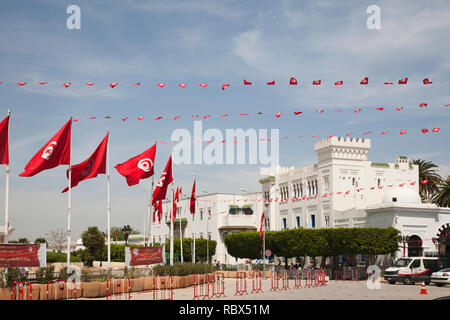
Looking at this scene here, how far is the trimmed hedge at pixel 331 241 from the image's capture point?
1909 inches

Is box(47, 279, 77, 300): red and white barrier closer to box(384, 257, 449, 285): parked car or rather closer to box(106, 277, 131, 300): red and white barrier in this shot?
box(106, 277, 131, 300): red and white barrier

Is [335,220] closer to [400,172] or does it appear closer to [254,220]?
[400,172]

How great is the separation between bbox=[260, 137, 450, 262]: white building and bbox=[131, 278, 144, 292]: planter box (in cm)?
2762

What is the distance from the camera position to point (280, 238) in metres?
56.6

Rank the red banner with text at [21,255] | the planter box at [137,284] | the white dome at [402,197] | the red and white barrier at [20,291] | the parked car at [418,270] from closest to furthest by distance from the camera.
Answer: the red and white barrier at [20,291] < the red banner with text at [21,255] < the planter box at [137,284] < the parked car at [418,270] < the white dome at [402,197]

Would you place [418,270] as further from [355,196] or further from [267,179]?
[267,179]

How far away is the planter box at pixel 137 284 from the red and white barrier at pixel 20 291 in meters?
6.80

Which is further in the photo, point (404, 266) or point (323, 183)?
point (323, 183)

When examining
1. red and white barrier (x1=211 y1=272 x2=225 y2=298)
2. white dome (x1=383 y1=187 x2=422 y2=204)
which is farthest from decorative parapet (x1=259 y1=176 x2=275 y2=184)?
red and white barrier (x1=211 y1=272 x2=225 y2=298)

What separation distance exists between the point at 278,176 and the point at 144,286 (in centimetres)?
4509

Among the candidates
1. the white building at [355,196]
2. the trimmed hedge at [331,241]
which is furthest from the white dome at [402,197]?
the trimmed hedge at [331,241]

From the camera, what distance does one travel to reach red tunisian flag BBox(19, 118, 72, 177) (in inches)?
994

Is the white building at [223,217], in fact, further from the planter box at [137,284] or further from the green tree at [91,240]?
the planter box at [137,284]
